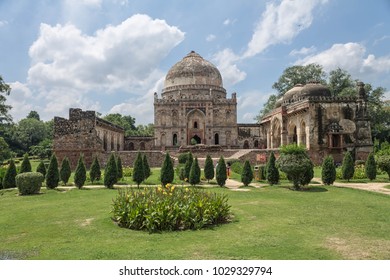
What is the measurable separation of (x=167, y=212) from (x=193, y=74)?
35.1 m

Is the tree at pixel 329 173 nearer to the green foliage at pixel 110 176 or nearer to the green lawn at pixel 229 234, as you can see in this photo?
the green lawn at pixel 229 234

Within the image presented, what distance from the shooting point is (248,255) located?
5.82 metres

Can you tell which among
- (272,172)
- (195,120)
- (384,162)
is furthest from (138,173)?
(195,120)

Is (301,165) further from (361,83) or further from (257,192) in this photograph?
(361,83)

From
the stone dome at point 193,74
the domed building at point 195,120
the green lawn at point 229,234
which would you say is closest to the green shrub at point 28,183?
the green lawn at point 229,234

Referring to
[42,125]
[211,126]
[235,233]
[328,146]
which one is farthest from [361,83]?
[42,125]

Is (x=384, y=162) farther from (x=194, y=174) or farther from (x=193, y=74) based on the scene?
(x=193, y=74)

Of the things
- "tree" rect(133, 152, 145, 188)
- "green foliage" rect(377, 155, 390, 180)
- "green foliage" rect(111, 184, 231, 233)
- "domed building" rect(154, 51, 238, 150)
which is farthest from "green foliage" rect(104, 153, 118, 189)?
"domed building" rect(154, 51, 238, 150)

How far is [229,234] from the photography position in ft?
24.2

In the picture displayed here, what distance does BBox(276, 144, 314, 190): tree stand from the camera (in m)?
15.1

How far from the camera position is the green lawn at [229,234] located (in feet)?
19.7

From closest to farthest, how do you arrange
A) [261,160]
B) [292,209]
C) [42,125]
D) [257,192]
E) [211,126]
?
[292,209], [257,192], [261,160], [211,126], [42,125]

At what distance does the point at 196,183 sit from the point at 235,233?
9.65 meters

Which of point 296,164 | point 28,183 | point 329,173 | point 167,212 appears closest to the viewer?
point 167,212
